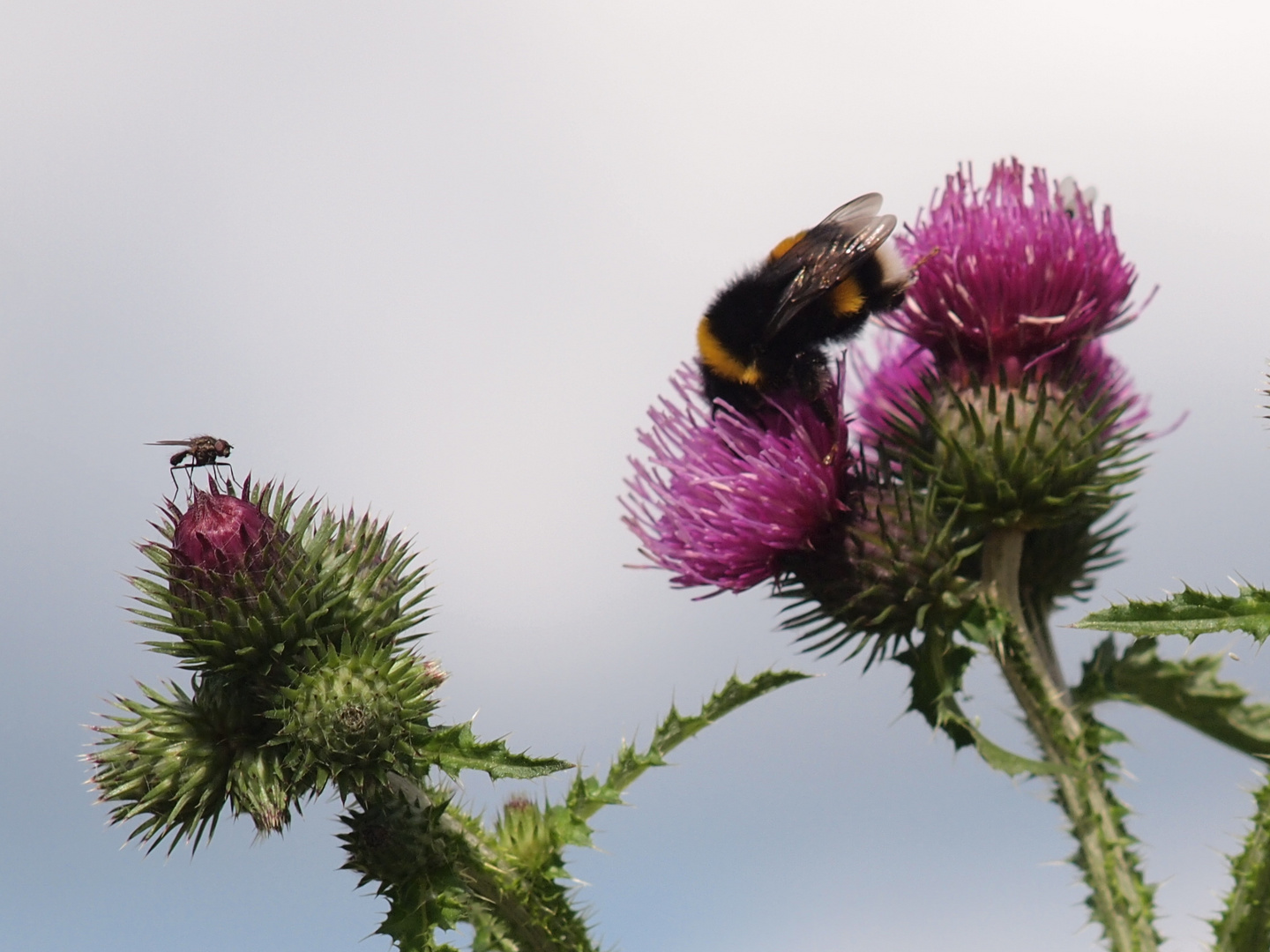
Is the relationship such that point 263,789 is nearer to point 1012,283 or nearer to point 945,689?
point 945,689

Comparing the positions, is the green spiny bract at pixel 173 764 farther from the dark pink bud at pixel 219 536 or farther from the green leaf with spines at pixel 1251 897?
the green leaf with spines at pixel 1251 897

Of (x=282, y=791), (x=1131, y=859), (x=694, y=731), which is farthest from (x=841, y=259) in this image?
Answer: (x=282, y=791)

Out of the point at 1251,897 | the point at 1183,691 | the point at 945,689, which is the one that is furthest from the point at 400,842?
the point at 1183,691

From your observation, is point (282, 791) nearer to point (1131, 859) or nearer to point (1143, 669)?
point (1131, 859)

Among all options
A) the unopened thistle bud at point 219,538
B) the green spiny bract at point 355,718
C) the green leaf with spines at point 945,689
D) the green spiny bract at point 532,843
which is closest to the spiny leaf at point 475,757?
the green spiny bract at point 355,718

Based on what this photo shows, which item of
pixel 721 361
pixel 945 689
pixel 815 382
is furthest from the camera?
pixel 721 361

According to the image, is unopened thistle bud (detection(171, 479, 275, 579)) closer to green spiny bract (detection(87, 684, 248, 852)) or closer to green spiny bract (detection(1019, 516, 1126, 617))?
green spiny bract (detection(87, 684, 248, 852))
